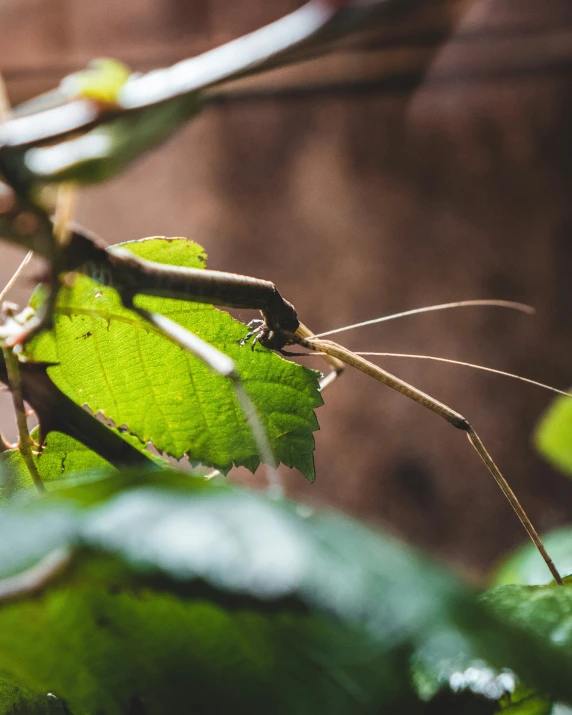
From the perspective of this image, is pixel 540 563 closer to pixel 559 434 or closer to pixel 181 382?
pixel 559 434

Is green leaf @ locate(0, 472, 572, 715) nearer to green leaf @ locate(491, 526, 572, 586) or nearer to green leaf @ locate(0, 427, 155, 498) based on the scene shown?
green leaf @ locate(0, 427, 155, 498)

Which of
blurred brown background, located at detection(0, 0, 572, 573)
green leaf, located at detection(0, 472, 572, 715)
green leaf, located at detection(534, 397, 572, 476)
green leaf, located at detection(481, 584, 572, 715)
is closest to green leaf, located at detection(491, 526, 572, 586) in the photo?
green leaf, located at detection(534, 397, 572, 476)

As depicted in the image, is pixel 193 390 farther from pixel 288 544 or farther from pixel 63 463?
pixel 288 544

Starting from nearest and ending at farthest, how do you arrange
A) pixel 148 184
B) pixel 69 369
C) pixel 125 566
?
pixel 125 566, pixel 69 369, pixel 148 184

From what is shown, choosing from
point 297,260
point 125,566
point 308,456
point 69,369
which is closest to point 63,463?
point 69,369

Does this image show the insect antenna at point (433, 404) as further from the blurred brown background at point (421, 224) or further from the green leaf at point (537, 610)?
the blurred brown background at point (421, 224)

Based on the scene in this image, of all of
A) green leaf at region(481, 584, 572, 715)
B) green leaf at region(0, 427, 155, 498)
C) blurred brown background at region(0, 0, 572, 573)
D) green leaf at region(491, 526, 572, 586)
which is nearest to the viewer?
green leaf at region(481, 584, 572, 715)

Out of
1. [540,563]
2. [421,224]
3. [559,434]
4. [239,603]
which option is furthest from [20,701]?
[421,224]
